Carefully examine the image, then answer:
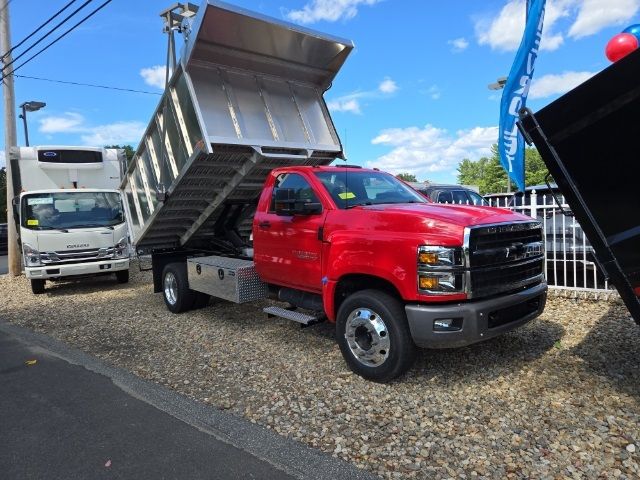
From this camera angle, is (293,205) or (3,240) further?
(3,240)

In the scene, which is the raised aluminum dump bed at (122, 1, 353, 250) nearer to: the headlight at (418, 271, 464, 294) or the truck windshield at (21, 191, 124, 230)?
the truck windshield at (21, 191, 124, 230)

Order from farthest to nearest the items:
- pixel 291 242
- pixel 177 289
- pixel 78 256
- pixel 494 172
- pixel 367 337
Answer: pixel 494 172 → pixel 78 256 → pixel 177 289 → pixel 291 242 → pixel 367 337

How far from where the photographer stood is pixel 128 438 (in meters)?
3.70

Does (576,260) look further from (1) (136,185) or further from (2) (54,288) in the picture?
(2) (54,288)

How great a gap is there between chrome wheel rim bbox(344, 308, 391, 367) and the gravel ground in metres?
0.26

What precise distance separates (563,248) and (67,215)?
31.3 ft

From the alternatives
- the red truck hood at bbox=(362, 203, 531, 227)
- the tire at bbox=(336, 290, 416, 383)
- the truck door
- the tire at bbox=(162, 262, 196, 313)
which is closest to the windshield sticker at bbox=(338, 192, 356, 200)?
the truck door

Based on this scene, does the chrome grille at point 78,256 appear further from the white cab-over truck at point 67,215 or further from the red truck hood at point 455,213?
the red truck hood at point 455,213

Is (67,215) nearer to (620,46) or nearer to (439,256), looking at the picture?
(439,256)

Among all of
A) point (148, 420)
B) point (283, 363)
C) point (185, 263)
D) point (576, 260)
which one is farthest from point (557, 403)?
→ point (185, 263)

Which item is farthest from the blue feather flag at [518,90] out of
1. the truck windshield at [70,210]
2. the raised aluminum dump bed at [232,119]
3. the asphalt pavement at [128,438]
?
the truck windshield at [70,210]

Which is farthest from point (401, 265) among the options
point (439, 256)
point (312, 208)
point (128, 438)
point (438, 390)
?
point (128, 438)

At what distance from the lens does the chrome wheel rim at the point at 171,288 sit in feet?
25.5

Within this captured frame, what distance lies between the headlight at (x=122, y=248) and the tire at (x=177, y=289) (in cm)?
298
